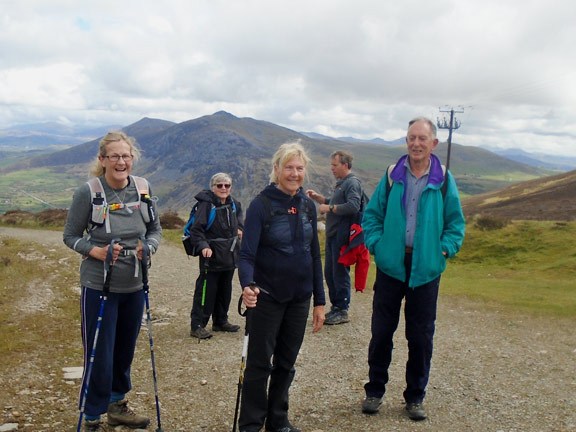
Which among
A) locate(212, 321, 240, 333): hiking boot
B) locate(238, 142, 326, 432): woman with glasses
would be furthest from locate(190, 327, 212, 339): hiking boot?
locate(238, 142, 326, 432): woman with glasses

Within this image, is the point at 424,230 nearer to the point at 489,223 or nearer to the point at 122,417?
the point at 122,417

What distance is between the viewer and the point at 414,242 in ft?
16.8

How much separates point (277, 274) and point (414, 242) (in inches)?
63.2

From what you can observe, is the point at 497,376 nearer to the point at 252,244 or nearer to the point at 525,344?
the point at 525,344

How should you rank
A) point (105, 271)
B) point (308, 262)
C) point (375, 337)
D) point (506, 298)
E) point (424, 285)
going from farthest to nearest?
point (506, 298) → point (375, 337) → point (424, 285) → point (308, 262) → point (105, 271)

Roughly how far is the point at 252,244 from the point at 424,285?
2016 mm

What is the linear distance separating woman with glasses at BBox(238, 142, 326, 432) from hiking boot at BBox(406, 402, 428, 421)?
65.5 inches

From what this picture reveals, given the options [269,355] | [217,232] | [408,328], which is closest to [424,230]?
[408,328]

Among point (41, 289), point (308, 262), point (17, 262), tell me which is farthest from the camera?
point (17, 262)

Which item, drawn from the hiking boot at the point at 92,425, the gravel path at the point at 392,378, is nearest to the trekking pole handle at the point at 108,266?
the hiking boot at the point at 92,425

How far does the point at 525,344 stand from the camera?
29.5 feet

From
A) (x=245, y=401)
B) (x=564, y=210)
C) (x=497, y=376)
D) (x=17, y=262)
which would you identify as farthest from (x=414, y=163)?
(x=564, y=210)

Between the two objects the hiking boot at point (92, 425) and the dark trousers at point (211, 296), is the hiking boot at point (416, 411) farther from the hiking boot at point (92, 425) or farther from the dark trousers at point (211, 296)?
the dark trousers at point (211, 296)

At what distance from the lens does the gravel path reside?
5504 millimetres
